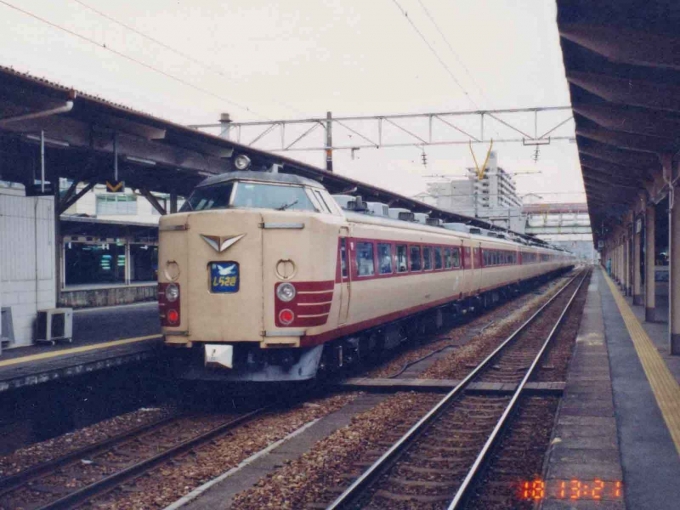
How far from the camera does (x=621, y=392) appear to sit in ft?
34.1

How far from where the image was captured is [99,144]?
1195cm

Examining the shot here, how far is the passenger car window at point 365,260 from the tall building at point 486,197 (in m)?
29.8

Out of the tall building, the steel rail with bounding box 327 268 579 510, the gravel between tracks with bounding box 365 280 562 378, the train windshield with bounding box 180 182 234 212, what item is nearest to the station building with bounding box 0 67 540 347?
the train windshield with bounding box 180 182 234 212

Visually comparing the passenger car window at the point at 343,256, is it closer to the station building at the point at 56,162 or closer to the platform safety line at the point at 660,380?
the station building at the point at 56,162

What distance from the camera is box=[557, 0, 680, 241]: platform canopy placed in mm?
7750

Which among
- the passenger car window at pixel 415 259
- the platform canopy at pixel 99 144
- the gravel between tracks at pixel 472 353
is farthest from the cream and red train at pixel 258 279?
the passenger car window at pixel 415 259

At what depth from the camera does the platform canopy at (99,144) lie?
9.55m

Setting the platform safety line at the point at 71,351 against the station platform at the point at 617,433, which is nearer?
the station platform at the point at 617,433

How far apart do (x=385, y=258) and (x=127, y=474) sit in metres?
6.63

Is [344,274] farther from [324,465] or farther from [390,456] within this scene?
[324,465]

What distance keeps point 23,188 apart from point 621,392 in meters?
9.64

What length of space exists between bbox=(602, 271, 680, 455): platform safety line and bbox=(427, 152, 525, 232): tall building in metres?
25.1

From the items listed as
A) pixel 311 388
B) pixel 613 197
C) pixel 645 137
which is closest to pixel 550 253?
pixel 613 197

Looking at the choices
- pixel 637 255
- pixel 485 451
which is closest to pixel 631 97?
pixel 485 451
